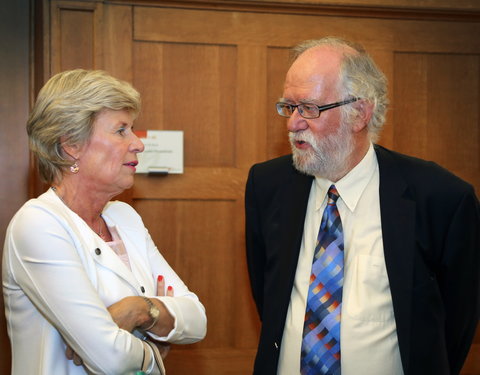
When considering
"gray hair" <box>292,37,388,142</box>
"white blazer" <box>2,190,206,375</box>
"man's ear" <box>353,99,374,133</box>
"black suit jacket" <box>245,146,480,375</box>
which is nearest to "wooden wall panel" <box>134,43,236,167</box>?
"gray hair" <box>292,37,388,142</box>

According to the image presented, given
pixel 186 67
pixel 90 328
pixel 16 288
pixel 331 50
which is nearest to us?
pixel 90 328

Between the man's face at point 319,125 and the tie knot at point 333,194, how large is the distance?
0.17 ft

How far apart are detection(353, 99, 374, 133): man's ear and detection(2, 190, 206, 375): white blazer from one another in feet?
2.91

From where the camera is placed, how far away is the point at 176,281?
6.91 feet

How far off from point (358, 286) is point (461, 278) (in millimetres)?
401

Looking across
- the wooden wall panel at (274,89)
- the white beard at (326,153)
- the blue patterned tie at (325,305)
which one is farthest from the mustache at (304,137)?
the wooden wall panel at (274,89)

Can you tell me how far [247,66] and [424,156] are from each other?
1055 millimetres

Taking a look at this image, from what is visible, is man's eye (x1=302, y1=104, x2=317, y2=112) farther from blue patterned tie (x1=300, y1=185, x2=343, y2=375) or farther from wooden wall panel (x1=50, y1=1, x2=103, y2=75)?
wooden wall panel (x1=50, y1=1, x2=103, y2=75)

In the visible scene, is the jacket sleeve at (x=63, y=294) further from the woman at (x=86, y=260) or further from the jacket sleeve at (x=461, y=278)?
the jacket sleeve at (x=461, y=278)

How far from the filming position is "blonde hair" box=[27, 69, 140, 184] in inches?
74.4

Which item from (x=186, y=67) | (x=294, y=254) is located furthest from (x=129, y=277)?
(x=186, y=67)

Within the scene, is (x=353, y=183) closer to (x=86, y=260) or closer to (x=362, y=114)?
(x=362, y=114)

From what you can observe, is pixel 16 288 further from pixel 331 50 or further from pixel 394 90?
pixel 394 90

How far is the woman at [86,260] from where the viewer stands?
169 centimetres
